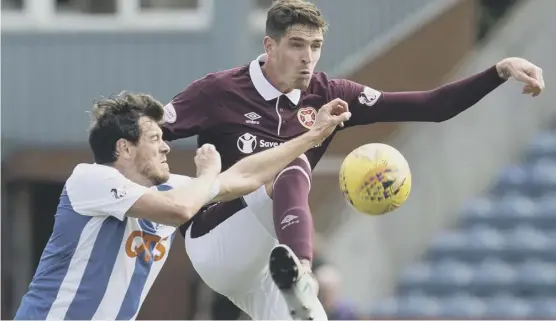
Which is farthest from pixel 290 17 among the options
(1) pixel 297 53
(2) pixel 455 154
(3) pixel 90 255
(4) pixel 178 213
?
(2) pixel 455 154

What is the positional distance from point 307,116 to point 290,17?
0.56m

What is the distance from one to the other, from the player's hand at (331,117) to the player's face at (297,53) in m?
0.47

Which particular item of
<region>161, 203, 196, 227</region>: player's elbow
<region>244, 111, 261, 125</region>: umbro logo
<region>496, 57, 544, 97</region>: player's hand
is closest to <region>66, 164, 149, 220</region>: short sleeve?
<region>161, 203, 196, 227</region>: player's elbow

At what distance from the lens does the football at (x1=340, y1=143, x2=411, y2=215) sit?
6738 millimetres

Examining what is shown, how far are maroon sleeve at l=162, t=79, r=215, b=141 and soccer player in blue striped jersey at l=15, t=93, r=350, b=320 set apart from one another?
0.59 meters

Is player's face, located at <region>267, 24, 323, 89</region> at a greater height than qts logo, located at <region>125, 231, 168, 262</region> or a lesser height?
greater

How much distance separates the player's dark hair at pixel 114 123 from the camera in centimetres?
620

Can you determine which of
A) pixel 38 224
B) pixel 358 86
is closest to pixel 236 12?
pixel 38 224

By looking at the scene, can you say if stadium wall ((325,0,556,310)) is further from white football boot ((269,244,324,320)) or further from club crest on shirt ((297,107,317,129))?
white football boot ((269,244,324,320))

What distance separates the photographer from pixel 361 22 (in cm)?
1470

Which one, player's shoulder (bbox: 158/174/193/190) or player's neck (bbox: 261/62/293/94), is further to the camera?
player's neck (bbox: 261/62/293/94)

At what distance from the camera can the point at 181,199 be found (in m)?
6.12

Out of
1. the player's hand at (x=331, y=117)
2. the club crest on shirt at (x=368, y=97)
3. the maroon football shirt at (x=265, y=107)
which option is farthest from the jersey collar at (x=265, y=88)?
the player's hand at (x=331, y=117)

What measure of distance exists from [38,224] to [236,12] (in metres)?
3.41
